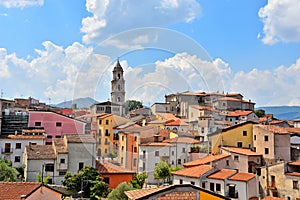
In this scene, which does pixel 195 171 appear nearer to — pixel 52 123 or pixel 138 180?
pixel 138 180

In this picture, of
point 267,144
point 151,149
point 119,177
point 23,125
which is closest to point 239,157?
point 267,144

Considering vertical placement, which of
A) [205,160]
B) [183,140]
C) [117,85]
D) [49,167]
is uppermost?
[117,85]

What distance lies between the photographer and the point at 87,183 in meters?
9.92

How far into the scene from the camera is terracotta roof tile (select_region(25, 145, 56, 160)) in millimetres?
11389

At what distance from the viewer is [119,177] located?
11.0 m

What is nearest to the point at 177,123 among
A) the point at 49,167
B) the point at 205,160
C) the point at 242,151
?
the point at 205,160

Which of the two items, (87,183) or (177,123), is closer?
(87,183)

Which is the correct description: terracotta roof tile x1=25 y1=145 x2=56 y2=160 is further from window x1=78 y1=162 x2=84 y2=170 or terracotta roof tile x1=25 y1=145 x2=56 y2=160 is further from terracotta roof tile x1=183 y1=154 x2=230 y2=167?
terracotta roof tile x1=183 y1=154 x2=230 y2=167

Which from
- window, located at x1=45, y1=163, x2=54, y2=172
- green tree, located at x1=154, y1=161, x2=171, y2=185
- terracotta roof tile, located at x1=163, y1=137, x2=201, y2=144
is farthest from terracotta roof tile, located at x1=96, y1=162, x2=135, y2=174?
terracotta roof tile, located at x1=163, y1=137, x2=201, y2=144

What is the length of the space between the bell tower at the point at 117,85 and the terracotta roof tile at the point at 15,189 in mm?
2090

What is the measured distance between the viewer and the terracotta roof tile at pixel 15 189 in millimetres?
5254

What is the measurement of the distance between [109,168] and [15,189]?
578cm

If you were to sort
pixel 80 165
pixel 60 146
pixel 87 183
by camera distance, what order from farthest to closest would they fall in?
pixel 60 146
pixel 80 165
pixel 87 183

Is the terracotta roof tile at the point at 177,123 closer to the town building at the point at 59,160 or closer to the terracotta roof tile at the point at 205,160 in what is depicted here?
the terracotta roof tile at the point at 205,160
